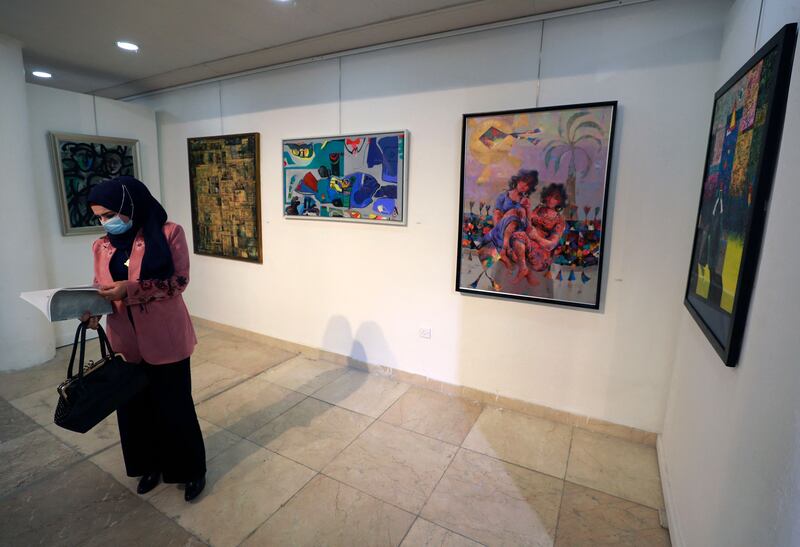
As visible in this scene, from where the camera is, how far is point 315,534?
1854 mm

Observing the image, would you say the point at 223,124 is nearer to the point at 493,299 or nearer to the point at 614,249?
the point at 493,299

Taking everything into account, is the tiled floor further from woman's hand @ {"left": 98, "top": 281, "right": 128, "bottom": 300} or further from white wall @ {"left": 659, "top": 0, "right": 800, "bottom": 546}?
woman's hand @ {"left": 98, "top": 281, "right": 128, "bottom": 300}

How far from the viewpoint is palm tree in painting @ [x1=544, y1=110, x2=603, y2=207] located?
2422 mm

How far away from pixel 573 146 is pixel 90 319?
107 inches

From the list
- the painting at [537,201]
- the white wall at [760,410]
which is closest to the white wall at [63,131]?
the painting at [537,201]

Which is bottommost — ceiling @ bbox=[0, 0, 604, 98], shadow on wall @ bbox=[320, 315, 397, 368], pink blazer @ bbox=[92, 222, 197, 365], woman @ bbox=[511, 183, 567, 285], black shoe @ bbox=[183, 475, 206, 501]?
black shoe @ bbox=[183, 475, 206, 501]

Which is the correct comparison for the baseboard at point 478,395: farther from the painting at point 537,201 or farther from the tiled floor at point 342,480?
the painting at point 537,201

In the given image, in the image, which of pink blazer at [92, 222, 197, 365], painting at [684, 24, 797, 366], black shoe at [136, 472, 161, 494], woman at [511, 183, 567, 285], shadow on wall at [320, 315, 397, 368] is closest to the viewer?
painting at [684, 24, 797, 366]

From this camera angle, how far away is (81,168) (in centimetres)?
391

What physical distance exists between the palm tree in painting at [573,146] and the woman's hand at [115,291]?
241 cm

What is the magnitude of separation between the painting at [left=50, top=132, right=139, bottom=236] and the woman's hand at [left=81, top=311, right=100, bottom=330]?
9.51ft

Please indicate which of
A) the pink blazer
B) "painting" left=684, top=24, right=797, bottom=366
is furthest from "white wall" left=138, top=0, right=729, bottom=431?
the pink blazer

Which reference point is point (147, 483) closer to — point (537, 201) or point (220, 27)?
point (537, 201)

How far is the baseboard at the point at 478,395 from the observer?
2611 millimetres
